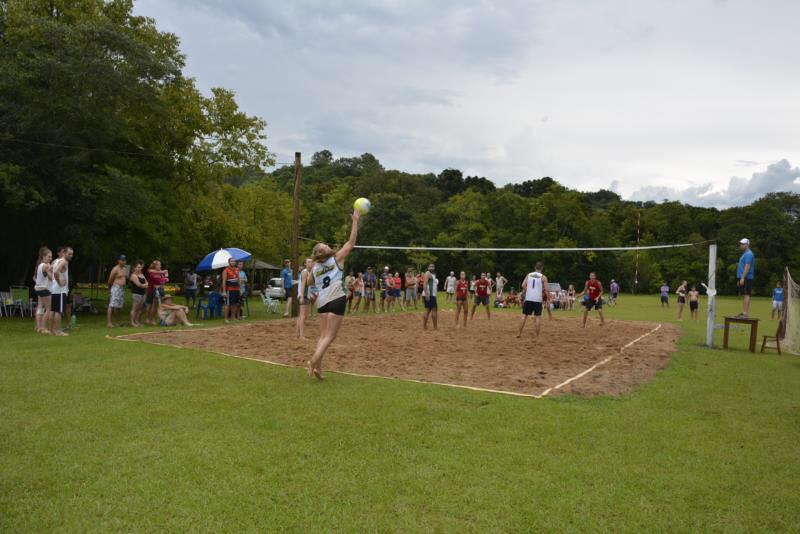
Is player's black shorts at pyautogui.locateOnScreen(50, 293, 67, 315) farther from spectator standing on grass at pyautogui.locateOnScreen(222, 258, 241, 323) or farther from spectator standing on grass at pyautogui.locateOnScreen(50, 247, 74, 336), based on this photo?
spectator standing on grass at pyautogui.locateOnScreen(222, 258, 241, 323)

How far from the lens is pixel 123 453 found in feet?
15.4

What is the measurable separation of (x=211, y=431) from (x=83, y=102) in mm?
14187

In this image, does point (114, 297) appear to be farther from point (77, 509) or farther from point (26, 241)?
point (77, 509)

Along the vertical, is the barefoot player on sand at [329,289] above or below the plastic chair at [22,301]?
above

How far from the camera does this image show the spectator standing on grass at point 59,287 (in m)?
11.7

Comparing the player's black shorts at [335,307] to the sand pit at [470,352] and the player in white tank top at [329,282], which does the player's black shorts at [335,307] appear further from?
the sand pit at [470,352]

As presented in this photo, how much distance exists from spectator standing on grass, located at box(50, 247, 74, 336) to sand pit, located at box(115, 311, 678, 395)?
5.54ft

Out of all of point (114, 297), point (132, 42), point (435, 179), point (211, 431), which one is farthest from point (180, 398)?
point (435, 179)

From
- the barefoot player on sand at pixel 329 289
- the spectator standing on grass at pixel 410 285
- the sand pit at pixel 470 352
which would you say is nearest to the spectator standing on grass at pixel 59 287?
the sand pit at pixel 470 352

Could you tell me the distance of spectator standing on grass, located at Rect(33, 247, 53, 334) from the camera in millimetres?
11727

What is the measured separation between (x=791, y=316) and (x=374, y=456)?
11.9m

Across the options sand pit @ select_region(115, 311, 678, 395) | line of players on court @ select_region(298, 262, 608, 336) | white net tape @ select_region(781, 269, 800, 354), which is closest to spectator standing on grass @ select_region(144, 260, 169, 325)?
sand pit @ select_region(115, 311, 678, 395)

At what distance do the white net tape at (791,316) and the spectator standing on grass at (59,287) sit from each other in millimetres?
15485

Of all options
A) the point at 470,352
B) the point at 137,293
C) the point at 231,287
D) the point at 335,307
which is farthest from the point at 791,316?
the point at 137,293
